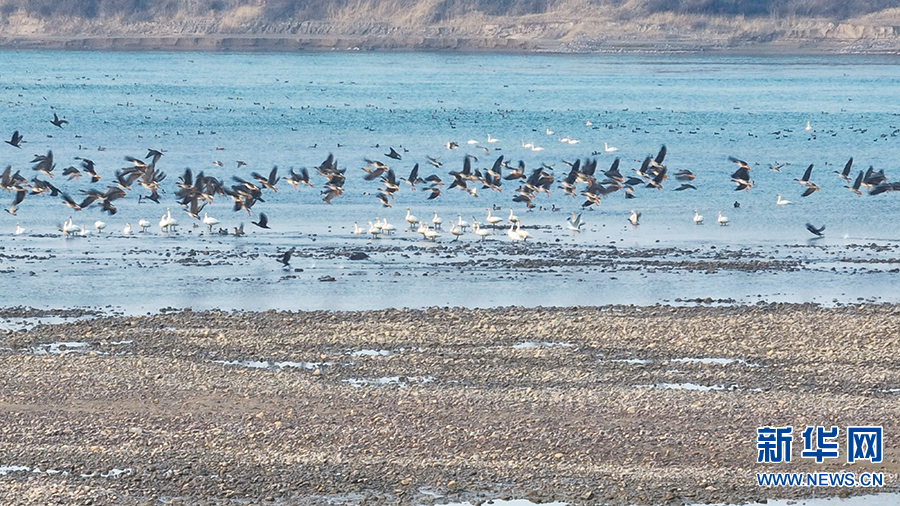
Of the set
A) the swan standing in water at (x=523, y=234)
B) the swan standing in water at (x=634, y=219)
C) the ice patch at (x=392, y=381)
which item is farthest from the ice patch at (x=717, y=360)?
the swan standing in water at (x=634, y=219)

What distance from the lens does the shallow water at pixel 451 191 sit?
25.0 metres

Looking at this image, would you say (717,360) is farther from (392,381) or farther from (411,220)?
(411,220)

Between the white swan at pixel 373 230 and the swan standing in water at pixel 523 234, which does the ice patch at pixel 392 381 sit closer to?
→ the swan standing in water at pixel 523 234

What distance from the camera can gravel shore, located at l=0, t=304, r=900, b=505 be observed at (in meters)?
13.5

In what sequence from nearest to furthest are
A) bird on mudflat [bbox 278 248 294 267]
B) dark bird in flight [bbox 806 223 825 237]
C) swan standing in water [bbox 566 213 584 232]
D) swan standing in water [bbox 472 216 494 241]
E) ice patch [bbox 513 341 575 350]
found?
ice patch [bbox 513 341 575 350], bird on mudflat [bbox 278 248 294 267], swan standing in water [bbox 472 216 494 241], swan standing in water [bbox 566 213 584 232], dark bird in flight [bbox 806 223 825 237]

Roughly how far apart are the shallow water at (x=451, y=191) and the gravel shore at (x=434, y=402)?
2.75 metres

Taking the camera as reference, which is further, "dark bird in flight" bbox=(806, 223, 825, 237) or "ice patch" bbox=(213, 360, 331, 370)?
"dark bird in flight" bbox=(806, 223, 825, 237)

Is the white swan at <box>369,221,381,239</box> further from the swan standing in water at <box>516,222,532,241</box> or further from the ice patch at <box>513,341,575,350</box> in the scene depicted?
the ice patch at <box>513,341,575,350</box>

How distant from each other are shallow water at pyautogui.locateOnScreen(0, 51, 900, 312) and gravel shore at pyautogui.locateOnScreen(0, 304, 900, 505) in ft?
9.01

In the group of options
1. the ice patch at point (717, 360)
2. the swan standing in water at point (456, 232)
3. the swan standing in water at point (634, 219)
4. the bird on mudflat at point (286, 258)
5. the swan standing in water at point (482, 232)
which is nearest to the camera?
the ice patch at point (717, 360)

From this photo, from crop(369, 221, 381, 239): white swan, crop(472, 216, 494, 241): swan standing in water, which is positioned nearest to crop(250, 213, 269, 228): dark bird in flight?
crop(369, 221, 381, 239): white swan

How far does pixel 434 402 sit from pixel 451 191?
977 inches

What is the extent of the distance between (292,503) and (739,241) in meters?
20.4

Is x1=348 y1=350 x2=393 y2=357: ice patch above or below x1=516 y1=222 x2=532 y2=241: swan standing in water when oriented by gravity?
above
